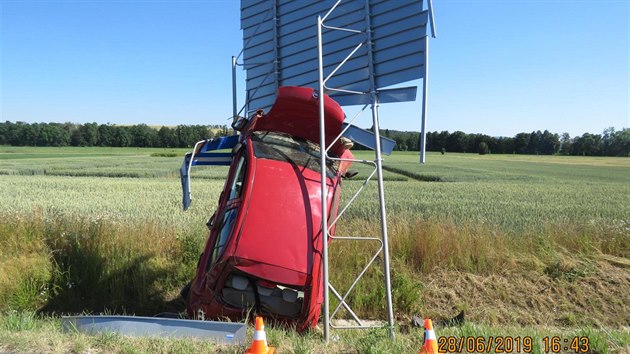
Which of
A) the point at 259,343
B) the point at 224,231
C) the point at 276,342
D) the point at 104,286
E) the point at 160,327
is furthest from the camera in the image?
the point at 104,286

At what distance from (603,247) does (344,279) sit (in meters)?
4.50

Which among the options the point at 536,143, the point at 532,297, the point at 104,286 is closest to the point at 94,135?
the point at 536,143

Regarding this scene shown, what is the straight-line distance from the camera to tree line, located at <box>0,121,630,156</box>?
96.0 meters

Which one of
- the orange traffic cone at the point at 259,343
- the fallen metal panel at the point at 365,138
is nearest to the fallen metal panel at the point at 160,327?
the orange traffic cone at the point at 259,343

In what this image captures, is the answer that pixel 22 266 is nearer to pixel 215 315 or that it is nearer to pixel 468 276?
pixel 215 315

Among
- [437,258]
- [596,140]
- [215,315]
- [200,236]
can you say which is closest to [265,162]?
[215,315]

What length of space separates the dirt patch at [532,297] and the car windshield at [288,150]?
2728mm

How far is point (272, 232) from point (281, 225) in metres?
0.11

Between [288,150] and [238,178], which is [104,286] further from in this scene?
[288,150]

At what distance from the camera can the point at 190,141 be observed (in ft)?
300

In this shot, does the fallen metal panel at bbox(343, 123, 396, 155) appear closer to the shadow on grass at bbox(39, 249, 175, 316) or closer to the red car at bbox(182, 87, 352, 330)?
the red car at bbox(182, 87, 352, 330)

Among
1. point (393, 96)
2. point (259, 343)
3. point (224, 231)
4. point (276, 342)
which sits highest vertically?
point (393, 96)

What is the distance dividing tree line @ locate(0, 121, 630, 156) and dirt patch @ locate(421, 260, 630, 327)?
88.4 meters

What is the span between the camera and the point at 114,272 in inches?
266
